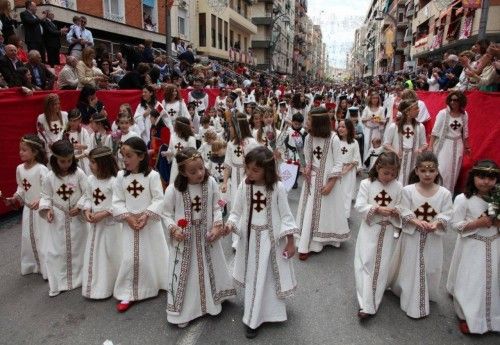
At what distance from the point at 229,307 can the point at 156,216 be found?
1142mm

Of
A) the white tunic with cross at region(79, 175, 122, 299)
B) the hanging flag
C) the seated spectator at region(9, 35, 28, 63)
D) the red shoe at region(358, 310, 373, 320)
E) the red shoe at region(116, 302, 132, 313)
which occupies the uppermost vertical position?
the hanging flag

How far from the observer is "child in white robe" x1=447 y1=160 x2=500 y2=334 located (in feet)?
11.3

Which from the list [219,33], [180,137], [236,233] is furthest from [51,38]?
[219,33]

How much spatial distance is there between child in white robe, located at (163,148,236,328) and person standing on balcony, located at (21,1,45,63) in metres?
9.58

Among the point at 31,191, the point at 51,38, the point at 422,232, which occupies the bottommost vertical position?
the point at 422,232

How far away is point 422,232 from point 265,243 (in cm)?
147

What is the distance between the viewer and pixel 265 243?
351 centimetres

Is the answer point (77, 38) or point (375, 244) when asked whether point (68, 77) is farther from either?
point (375, 244)

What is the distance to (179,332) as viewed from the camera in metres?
3.54

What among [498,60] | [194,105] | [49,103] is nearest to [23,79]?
[49,103]

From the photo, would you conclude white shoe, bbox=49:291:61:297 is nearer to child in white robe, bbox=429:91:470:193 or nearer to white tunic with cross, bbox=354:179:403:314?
white tunic with cross, bbox=354:179:403:314

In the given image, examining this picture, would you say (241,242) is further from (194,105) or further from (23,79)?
(194,105)

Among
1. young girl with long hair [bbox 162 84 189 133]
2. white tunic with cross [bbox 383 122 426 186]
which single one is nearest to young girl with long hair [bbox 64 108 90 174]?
young girl with long hair [bbox 162 84 189 133]

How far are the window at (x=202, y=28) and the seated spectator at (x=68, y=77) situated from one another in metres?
22.5
